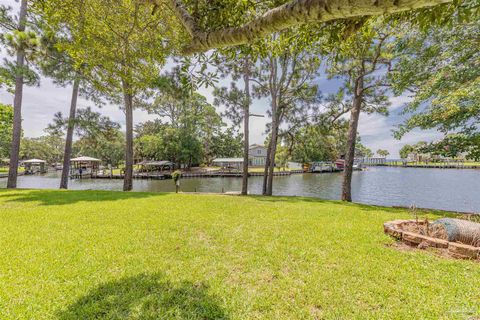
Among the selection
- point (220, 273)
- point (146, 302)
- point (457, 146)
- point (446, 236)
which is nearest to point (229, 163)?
point (457, 146)

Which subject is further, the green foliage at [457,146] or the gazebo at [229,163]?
the gazebo at [229,163]

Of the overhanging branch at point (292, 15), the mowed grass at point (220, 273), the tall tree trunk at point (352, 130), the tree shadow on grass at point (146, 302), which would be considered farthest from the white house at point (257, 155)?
the overhanging branch at point (292, 15)

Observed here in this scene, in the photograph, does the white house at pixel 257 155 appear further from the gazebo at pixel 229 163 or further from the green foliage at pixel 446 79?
the green foliage at pixel 446 79

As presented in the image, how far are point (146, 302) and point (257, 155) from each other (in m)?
50.9

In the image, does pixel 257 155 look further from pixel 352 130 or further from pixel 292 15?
pixel 292 15

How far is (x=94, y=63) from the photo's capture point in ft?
15.0

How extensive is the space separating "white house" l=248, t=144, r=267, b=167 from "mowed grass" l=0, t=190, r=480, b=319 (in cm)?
4632

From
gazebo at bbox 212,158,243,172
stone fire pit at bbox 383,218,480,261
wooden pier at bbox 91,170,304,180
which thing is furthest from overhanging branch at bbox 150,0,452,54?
gazebo at bbox 212,158,243,172

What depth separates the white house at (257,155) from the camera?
2021 inches

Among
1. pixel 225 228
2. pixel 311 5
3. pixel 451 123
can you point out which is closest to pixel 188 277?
pixel 225 228

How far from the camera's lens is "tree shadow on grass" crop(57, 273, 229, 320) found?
6.92ft

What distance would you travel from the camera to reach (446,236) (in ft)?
12.4

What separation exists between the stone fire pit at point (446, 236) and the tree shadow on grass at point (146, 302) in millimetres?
3773

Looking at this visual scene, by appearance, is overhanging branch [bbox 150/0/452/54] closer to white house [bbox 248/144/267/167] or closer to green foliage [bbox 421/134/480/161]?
green foliage [bbox 421/134/480/161]
